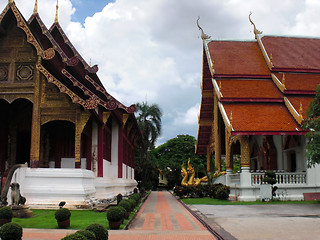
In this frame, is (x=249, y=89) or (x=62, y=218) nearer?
(x=62, y=218)

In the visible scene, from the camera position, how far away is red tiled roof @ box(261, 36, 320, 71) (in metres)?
20.2

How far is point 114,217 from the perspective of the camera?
7.57 m

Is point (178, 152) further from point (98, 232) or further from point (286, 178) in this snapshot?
point (98, 232)

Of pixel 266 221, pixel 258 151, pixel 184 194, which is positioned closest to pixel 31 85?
pixel 266 221

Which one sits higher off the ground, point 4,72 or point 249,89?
point 249,89

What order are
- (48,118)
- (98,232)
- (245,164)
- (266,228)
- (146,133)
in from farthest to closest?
(146,133) → (245,164) → (48,118) → (266,228) → (98,232)

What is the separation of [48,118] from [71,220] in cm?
400

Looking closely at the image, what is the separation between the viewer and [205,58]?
23.2 m

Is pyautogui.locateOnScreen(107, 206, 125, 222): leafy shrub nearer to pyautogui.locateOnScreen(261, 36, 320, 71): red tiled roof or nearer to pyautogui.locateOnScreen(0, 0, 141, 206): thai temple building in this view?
pyautogui.locateOnScreen(0, 0, 141, 206): thai temple building

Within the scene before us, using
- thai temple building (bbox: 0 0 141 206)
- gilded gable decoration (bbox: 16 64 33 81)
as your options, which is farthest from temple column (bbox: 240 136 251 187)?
gilded gable decoration (bbox: 16 64 33 81)

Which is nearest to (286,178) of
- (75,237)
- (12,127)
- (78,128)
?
(78,128)

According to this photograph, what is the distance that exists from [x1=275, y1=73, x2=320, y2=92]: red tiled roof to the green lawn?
12.1 m

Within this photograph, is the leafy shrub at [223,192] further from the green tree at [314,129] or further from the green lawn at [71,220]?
the green lawn at [71,220]

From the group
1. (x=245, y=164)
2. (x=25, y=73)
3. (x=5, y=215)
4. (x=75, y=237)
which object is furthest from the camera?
(x=245, y=164)
